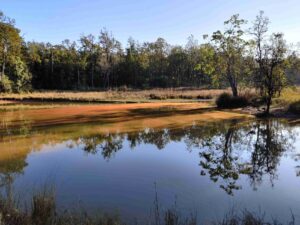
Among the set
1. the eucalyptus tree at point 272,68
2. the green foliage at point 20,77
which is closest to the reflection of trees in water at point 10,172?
the eucalyptus tree at point 272,68

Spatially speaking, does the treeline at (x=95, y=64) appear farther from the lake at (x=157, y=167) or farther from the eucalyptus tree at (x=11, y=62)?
the lake at (x=157, y=167)

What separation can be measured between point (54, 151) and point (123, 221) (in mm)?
6942

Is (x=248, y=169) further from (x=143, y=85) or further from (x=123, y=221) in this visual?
(x=143, y=85)

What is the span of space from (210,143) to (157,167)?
437 centimetres

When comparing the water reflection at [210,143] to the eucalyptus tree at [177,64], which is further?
the eucalyptus tree at [177,64]

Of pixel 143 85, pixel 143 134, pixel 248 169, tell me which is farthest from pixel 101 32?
pixel 248 169

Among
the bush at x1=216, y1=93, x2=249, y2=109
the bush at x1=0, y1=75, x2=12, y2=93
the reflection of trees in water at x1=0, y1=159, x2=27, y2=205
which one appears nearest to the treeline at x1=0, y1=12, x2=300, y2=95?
the bush at x1=0, y1=75, x2=12, y2=93

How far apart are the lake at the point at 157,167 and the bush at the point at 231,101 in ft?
37.8

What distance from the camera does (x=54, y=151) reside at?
1235cm

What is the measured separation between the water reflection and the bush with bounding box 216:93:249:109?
974 cm

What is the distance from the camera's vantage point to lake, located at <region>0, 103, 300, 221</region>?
7152 millimetres

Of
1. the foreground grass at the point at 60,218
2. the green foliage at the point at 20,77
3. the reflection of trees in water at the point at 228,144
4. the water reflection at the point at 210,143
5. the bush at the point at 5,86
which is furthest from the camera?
the green foliage at the point at 20,77

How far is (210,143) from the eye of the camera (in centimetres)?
1394

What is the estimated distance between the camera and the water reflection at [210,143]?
31.2 feet
